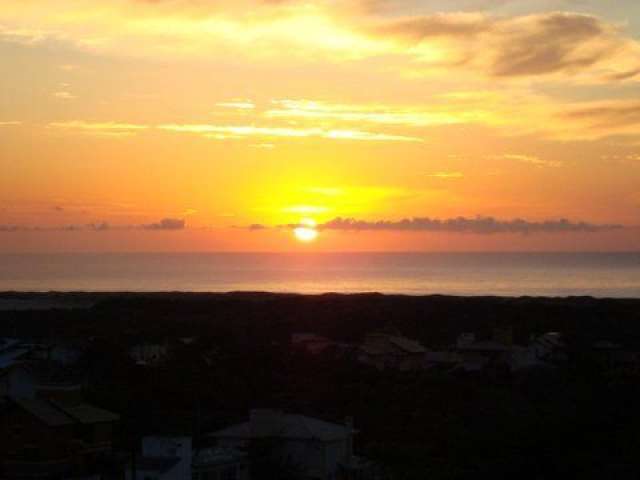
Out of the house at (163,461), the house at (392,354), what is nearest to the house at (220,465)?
the house at (163,461)

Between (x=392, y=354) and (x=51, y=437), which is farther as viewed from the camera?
(x=392, y=354)

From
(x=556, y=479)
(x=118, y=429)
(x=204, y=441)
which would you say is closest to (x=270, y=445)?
(x=204, y=441)

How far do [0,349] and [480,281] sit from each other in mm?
126701

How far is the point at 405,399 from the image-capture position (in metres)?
34.6

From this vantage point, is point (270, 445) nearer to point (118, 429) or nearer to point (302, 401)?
point (118, 429)

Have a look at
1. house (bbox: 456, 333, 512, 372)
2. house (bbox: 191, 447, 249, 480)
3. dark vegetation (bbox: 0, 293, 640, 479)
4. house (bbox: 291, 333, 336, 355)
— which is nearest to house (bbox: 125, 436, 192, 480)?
house (bbox: 191, 447, 249, 480)

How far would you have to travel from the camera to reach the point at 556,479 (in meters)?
23.8

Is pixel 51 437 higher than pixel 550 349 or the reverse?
the reverse

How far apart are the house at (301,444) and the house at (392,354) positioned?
19692 millimetres

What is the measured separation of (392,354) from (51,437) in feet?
84.6

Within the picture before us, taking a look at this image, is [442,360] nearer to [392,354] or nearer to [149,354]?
[392,354]

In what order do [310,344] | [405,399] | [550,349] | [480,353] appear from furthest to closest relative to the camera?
[310,344] → [550,349] → [480,353] → [405,399]

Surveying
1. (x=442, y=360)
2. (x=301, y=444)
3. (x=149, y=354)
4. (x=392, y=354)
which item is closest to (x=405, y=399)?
(x=392, y=354)

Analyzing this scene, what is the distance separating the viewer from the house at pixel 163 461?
63.1 feet
